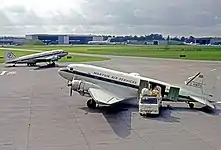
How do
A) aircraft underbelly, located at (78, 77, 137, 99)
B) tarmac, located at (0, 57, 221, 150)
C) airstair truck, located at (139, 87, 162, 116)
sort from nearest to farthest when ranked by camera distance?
tarmac, located at (0, 57, 221, 150) → airstair truck, located at (139, 87, 162, 116) → aircraft underbelly, located at (78, 77, 137, 99)

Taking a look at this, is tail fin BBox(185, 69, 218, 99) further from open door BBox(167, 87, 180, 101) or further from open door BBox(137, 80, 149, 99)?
open door BBox(137, 80, 149, 99)

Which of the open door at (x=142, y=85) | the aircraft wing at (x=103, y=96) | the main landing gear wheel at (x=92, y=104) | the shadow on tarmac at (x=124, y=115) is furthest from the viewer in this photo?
the open door at (x=142, y=85)

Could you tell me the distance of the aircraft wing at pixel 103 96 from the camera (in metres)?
27.9

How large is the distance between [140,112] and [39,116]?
786 centimetres

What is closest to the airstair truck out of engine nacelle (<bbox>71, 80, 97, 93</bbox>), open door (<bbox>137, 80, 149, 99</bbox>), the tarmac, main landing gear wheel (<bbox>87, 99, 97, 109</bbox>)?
the tarmac

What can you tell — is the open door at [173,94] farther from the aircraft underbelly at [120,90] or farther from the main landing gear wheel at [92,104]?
the main landing gear wheel at [92,104]

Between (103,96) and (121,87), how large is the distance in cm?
327

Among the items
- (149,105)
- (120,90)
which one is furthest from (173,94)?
(120,90)

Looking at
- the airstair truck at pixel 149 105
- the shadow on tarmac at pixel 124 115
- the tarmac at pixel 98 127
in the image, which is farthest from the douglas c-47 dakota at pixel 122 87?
the airstair truck at pixel 149 105

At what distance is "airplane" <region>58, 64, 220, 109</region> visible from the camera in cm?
2945

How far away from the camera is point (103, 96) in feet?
94.7

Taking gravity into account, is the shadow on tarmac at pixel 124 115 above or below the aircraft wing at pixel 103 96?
below

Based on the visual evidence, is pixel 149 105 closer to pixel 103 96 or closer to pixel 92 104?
pixel 103 96

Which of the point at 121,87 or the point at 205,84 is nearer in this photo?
the point at 205,84
